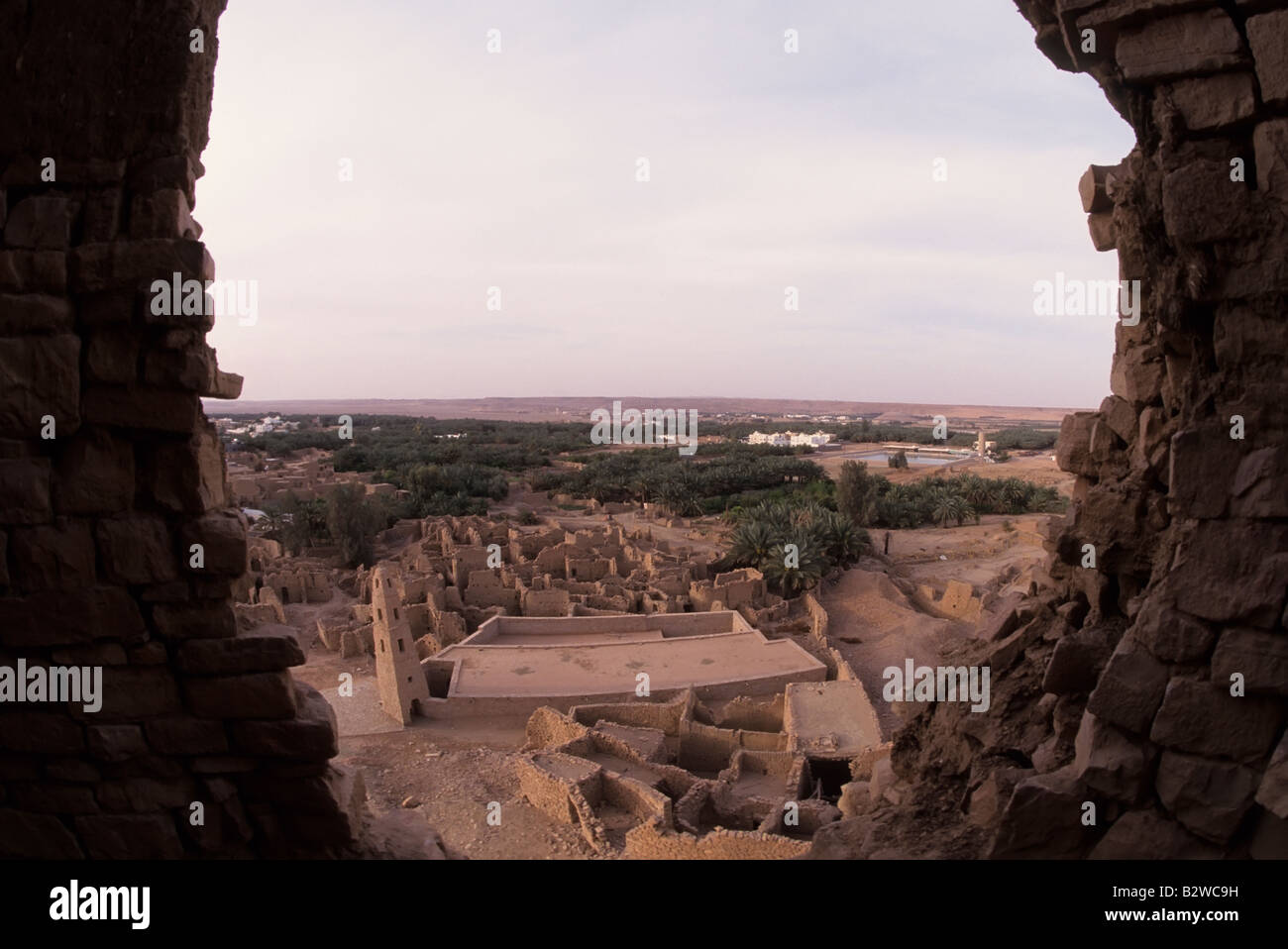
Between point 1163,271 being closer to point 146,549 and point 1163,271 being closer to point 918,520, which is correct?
point 146,549

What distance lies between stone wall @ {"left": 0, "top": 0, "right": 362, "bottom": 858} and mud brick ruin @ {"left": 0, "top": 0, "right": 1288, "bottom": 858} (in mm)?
14

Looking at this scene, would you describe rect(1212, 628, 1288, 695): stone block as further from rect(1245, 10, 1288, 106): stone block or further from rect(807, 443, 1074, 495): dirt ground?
rect(807, 443, 1074, 495): dirt ground

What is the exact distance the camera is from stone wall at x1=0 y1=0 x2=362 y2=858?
3.75 metres

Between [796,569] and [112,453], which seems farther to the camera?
[796,569]

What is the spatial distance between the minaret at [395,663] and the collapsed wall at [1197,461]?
13.7m

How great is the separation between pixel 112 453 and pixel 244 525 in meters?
0.73

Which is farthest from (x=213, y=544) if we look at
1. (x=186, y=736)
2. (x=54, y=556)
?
(x=186, y=736)

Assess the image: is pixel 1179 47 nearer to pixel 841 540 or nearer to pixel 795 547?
pixel 795 547

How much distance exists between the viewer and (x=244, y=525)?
414 centimetres

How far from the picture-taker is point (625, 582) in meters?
23.5

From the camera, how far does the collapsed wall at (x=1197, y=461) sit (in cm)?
314

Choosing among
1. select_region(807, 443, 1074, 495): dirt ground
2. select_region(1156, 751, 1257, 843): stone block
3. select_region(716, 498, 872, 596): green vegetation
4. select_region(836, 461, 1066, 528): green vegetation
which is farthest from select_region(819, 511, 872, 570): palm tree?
select_region(1156, 751, 1257, 843): stone block
